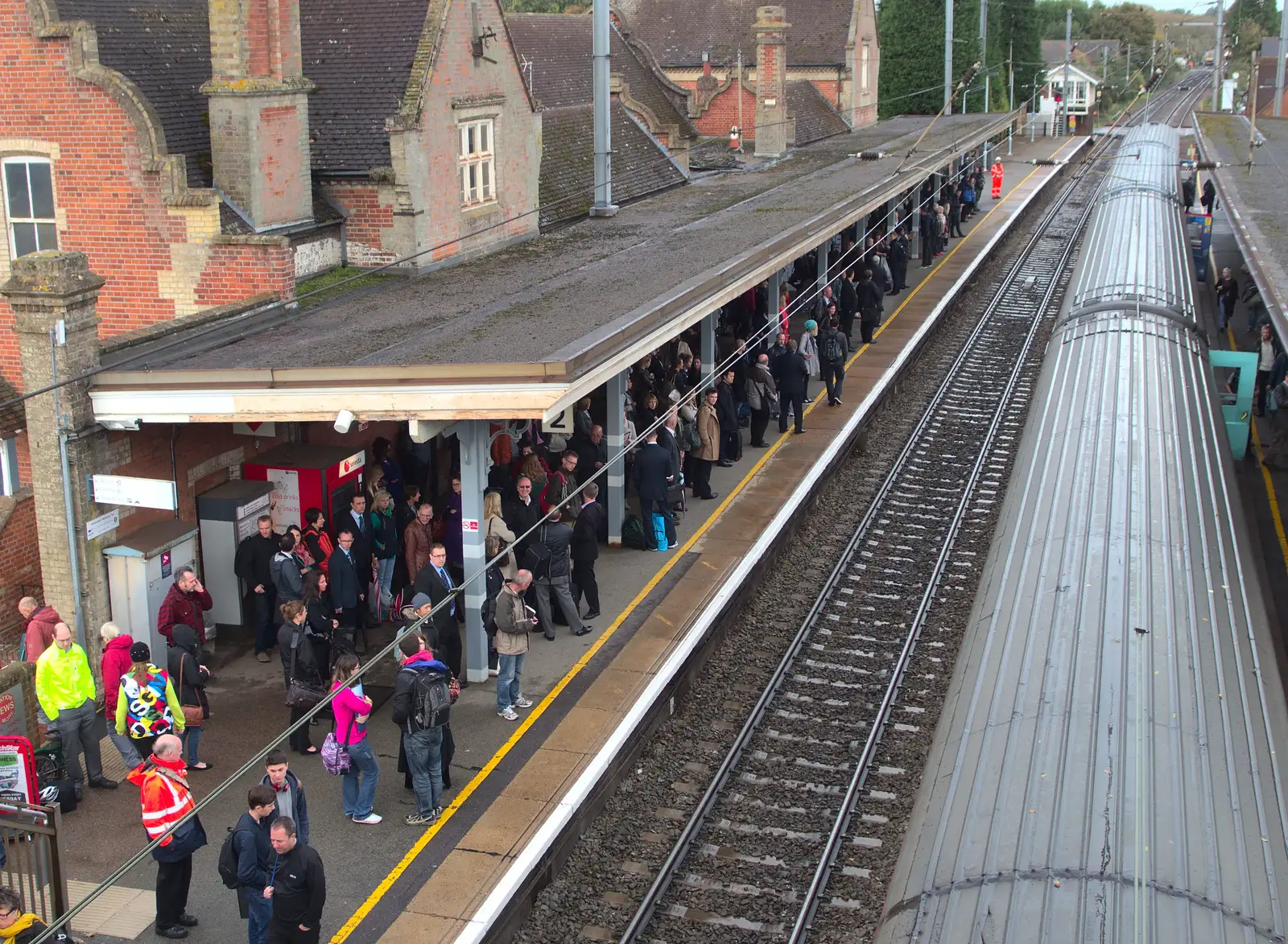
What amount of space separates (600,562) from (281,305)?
13.8 feet

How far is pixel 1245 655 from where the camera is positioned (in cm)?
756

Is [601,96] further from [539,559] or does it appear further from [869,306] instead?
[539,559]

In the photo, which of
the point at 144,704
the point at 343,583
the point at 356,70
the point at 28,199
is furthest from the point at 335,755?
the point at 356,70

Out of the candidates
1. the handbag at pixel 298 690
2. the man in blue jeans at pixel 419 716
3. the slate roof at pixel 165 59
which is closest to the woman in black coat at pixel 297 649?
the handbag at pixel 298 690

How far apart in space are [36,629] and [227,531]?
2.35m

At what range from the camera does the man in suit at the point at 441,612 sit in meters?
10.7

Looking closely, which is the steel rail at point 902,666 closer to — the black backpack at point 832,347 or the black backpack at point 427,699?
the black backpack at point 832,347

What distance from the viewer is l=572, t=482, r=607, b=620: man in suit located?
497 inches

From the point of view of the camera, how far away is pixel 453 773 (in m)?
10.2

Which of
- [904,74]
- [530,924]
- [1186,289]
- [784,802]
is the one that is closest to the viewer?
[530,924]

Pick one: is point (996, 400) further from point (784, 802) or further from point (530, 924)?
point (530, 924)

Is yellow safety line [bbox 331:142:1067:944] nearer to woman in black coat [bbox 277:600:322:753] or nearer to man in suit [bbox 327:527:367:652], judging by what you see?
woman in black coat [bbox 277:600:322:753]

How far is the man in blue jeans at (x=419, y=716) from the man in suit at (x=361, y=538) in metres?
2.79

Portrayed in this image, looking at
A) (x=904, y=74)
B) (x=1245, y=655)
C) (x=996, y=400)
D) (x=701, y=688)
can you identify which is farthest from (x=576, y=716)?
(x=904, y=74)
